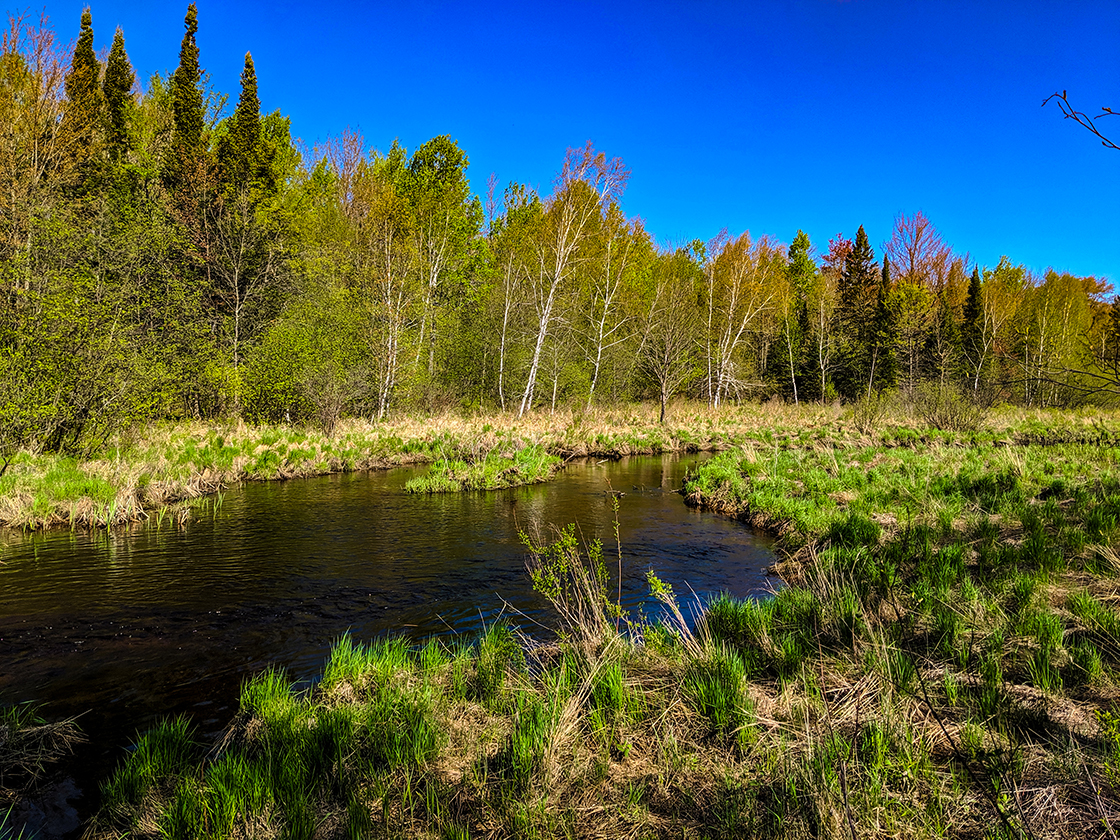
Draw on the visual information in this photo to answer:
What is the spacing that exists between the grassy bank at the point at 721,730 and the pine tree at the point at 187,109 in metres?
25.5

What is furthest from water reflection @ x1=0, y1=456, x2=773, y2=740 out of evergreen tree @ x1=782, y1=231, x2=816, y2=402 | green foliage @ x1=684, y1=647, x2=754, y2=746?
evergreen tree @ x1=782, y1=231, x2=816, y2=402

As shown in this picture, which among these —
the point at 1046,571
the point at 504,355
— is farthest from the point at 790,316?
the point at 1046,571

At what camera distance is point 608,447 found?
72.5 ft

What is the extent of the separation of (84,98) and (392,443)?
801 inches

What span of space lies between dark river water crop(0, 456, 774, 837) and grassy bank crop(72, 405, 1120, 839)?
0.97 meters

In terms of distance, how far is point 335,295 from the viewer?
78.4ft

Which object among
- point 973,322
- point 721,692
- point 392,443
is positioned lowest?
point 721,692

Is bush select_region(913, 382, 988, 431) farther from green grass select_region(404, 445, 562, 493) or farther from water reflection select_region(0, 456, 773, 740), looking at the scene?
green grass select_region(404, 445, 562, 493)

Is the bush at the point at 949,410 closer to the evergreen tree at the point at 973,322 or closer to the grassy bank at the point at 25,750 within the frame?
the evergreen tree at the point at 973,322

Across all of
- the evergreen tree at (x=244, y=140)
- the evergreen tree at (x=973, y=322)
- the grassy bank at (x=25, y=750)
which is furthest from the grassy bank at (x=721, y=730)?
the evergreen tree at (x=973, y=322)

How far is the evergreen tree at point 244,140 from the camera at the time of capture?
24141 mm

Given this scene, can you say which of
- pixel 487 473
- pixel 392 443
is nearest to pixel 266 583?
pixel 487 473

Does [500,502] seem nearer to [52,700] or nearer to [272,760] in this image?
[52,700]

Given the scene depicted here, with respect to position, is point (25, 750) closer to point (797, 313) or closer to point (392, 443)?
point (392, 443)
